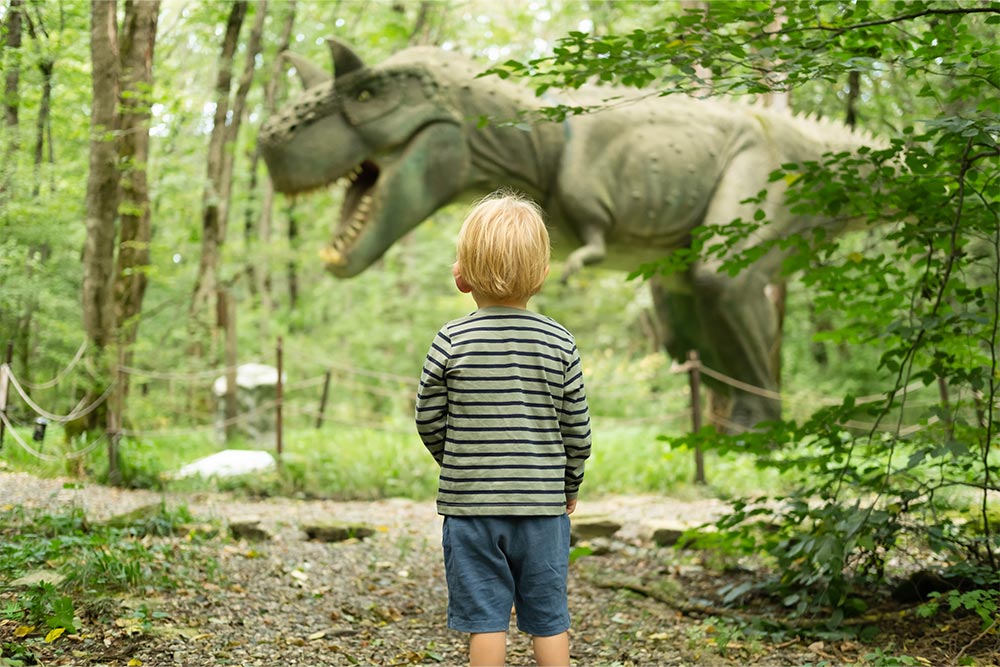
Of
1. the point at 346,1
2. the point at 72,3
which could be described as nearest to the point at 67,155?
the point at 72,3

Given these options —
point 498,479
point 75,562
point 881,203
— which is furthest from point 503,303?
point 75,562

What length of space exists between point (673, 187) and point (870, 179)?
10.0ft

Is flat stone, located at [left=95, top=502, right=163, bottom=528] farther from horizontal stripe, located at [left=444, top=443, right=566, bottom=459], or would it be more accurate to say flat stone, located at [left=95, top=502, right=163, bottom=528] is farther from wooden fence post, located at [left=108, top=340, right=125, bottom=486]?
horizontal stripe, located at [left=444, top=443, right=566, bottom=459]

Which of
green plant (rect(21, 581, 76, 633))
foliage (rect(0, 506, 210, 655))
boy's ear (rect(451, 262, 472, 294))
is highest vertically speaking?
boy's ear (rect(451, 262, 472, 294))

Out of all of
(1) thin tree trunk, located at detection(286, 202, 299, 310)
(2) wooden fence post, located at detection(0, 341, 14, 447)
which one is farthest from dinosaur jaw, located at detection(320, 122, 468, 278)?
(1) thin tree trunk, located at detection(286, 202, 299, 310)

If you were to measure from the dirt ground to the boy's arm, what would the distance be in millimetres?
1129

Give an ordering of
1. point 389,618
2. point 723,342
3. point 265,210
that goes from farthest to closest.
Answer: point 265,210 < point 723,342 < point 389,618

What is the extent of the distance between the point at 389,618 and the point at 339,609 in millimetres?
205

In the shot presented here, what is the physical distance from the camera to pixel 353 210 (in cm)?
572

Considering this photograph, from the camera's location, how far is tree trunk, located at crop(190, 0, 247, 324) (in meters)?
7.82

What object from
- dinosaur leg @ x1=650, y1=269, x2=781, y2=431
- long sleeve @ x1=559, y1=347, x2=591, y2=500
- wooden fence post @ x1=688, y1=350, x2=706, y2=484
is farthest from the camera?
wooden fence post @ x1=688, y1=350, x2=706, y2=484

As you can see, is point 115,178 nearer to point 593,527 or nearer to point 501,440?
point 593,527

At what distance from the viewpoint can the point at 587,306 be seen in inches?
680

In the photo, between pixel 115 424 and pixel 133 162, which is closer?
pixel 133 162
